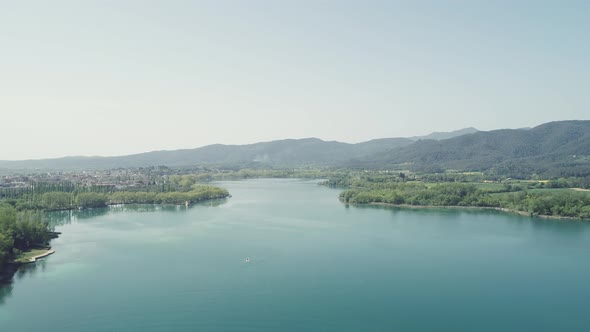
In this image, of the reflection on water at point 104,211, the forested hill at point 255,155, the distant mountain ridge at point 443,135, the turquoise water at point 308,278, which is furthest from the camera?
the distant mountain ridge at point 443,135

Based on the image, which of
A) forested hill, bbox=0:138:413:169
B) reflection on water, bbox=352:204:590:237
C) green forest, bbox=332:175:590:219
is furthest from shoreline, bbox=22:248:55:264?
forested hill, bbox=0:138:413:169

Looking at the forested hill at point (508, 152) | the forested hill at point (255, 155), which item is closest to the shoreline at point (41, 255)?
the forested hill at point (508, 152)

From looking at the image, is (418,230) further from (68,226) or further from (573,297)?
(68,226)

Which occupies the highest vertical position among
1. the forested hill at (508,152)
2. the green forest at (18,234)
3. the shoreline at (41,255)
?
the forested hill at (508,152)

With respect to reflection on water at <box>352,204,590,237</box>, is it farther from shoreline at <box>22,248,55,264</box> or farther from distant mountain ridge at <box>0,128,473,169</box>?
distant mountain ridge at <box>0,128,473,169</box>

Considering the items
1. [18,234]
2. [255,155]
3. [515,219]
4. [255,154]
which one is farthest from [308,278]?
[255,154]

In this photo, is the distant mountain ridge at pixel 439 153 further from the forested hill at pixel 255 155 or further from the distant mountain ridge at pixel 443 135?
the distant mountain ridge at pixel 443 135
